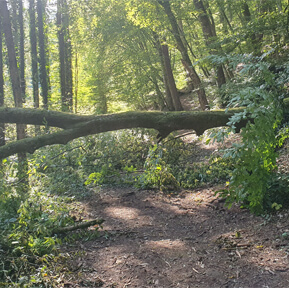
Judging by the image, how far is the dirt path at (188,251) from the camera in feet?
12.4

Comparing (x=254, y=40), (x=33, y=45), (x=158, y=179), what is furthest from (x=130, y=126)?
(x=33, y=45)

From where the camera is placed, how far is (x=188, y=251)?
15.2 ft

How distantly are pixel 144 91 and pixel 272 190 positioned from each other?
54.9 feet

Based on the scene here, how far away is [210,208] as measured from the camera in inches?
263

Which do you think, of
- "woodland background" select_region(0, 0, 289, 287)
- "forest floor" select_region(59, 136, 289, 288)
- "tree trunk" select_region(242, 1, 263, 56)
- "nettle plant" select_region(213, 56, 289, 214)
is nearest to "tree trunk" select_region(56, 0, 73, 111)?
"woodland background" select_region(0, 0, 289, 287)

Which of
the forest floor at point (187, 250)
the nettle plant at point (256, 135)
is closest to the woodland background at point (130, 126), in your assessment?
the nettle plant at point (256, 135)

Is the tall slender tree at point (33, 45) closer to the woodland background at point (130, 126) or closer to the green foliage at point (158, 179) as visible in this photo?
the woodland background at point (130, 126)

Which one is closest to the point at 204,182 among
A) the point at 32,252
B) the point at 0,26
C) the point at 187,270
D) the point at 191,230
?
the point at 191,230

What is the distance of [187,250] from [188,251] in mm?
44

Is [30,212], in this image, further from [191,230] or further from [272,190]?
[272,190]

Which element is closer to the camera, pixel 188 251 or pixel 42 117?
pixel 188 251

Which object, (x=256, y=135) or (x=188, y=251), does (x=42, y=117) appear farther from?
(x=256, y=135)

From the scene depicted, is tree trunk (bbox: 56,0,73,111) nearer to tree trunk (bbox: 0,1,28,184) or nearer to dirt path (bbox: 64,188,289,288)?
tree trunk (bbox: 0,1,28,184)

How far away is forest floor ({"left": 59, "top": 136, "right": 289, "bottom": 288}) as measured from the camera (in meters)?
3.78
